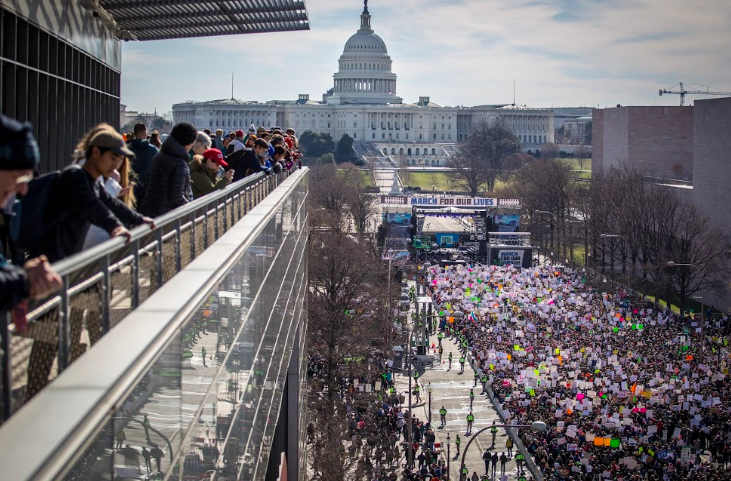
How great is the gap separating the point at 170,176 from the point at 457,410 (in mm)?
27763

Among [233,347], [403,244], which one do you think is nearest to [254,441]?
[233,347]

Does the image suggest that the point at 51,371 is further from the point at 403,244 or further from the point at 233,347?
the point at 403,244

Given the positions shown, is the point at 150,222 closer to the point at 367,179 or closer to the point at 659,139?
the point at 659,139

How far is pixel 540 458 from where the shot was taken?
27.0m

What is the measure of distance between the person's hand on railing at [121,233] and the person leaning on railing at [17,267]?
45.9 inches

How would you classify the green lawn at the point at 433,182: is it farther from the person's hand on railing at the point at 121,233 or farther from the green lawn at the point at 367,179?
the person's hand on railing at the point at 121,233

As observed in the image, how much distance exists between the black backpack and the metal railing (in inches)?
12.5

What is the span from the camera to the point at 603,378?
3130 cm

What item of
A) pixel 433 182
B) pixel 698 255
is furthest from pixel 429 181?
pixel 698 255

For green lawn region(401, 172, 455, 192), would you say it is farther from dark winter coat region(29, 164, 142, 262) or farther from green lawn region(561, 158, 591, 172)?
dark winter coat region(29, 164, 142, 262)

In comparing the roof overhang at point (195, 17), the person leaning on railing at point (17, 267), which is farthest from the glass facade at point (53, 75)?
the person leaning on railing at point (17, 267)

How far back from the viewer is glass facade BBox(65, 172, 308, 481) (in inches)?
157

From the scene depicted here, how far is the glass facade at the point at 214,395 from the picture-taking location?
157 inches

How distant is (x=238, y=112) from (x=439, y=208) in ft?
372
